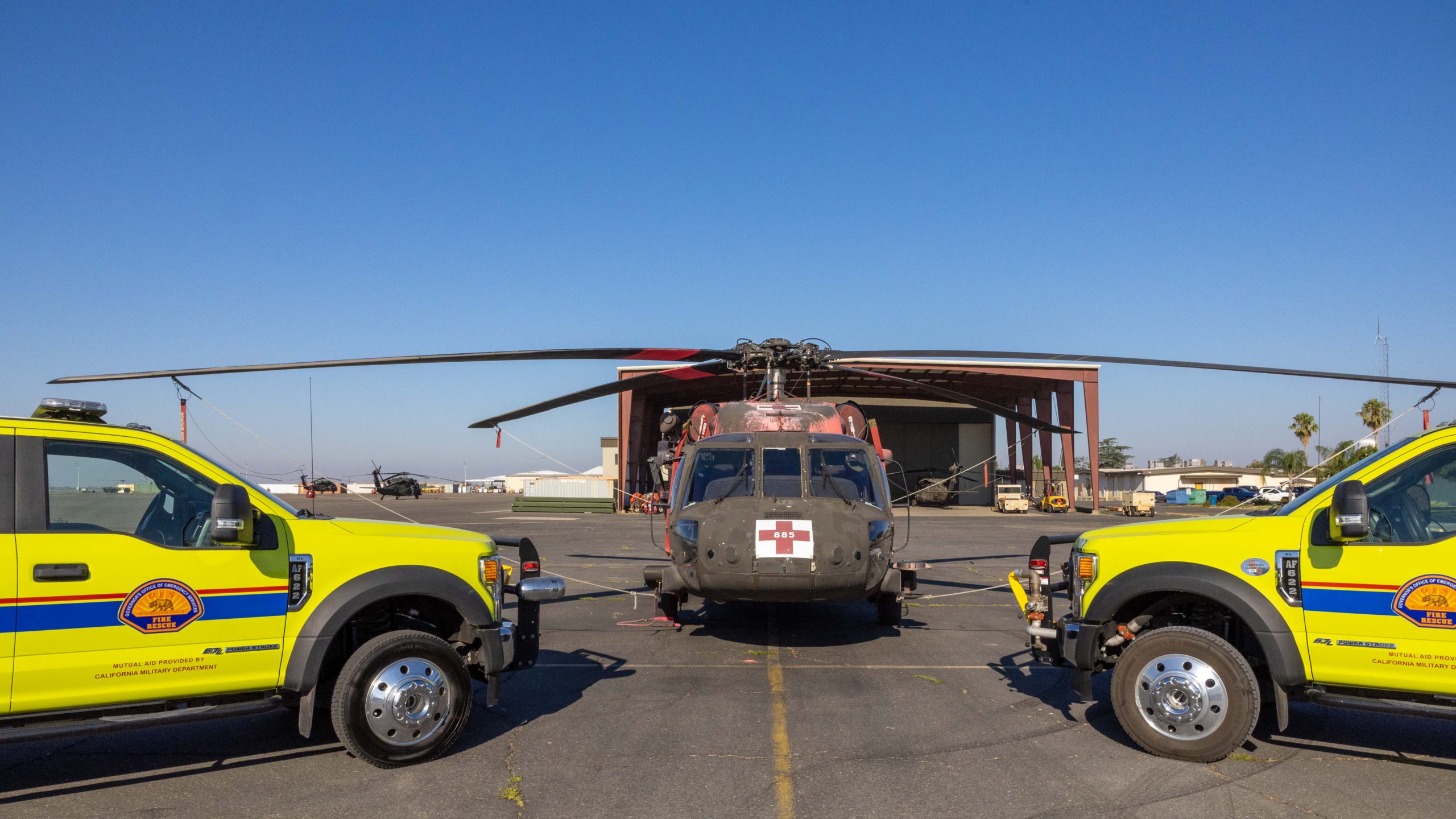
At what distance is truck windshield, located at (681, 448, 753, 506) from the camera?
9047mm

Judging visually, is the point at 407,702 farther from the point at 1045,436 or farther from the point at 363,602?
the point at 1045,436

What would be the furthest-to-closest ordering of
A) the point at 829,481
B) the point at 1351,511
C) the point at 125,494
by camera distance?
the point at 829,481 → the point at 125,494 → the point at 1351,511

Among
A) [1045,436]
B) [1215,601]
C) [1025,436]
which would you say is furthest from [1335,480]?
[1025,436]

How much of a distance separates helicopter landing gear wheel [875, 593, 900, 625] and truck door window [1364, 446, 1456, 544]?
4619 mm

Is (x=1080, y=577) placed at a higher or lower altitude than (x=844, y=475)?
lower

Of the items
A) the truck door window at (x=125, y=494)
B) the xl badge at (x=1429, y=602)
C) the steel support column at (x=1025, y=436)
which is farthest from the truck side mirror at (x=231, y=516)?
the steel support column at (x=1025, y=436)

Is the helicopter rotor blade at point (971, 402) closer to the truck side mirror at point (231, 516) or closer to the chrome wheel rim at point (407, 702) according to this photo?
the chrome wheel rim at point (407, 702)

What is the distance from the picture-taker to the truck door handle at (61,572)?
14.3 ft

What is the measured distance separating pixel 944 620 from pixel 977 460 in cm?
4669

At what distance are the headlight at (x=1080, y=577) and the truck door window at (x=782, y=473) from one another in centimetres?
328

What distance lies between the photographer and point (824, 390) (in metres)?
43.1

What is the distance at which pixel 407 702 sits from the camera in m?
5.16

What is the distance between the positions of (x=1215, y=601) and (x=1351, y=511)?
35.3 inches

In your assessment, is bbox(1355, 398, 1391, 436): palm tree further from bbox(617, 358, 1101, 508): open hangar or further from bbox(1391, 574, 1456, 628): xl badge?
bbox(1391, 574, 1456, 628): xl badge
